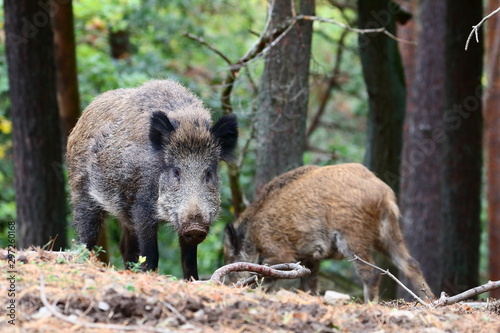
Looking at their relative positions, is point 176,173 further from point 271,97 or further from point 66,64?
point 66,64

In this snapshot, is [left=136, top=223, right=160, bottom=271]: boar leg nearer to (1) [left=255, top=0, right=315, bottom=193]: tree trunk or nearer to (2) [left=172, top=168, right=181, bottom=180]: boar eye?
(2) [left=172, top=168, right=181, bottom=180]: boar eye

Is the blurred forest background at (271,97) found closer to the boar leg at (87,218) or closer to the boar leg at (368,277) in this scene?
the boar leg at (368,277)

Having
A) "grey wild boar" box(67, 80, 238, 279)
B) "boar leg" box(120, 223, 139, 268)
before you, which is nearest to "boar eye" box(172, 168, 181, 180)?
"grey wild boar" box(67, 80, 238, 279)

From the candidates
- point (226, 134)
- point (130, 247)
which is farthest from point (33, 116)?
point (226, 134)

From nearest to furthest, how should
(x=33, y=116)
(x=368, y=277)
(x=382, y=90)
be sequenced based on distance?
(x=368, y=277) → (x=33, y=116) → (x=382, y=90)

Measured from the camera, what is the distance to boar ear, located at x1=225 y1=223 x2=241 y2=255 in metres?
8.73

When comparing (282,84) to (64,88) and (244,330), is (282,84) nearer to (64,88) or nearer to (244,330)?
(64,88)

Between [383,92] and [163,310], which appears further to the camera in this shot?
[383,92]

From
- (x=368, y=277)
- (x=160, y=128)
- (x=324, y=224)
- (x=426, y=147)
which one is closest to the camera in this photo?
(x=160, y=128)

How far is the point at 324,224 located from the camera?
842cm

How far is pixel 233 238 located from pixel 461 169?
4.95 m

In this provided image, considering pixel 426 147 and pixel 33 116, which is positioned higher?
pixel 33 116

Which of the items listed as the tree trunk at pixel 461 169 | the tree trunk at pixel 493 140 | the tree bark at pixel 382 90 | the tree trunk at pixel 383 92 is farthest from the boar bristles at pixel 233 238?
the tree trunk at pixel 493 140

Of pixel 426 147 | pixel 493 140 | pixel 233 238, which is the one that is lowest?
pixel 233 238
